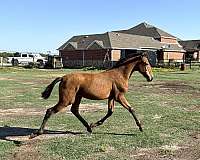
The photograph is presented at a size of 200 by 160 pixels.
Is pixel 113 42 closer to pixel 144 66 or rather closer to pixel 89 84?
pixel 144 66

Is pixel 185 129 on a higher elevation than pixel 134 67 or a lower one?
lower

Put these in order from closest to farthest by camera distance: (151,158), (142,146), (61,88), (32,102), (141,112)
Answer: (151,158), (142,146), (61,88), (141,112), (32,102)

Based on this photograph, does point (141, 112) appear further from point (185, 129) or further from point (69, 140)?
point (69, 140)

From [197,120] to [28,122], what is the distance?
4716mm

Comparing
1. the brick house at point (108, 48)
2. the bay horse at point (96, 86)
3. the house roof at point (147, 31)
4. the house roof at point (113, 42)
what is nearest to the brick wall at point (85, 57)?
the brick house at point (108, 48)

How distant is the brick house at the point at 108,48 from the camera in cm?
6594

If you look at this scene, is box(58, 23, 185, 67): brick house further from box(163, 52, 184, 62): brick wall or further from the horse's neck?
the horse's neck

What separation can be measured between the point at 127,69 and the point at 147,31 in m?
80.0

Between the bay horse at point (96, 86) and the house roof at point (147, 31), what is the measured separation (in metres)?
73.8

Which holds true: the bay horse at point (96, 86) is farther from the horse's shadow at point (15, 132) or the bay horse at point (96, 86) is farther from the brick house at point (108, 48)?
the brick house at point (108, 48)

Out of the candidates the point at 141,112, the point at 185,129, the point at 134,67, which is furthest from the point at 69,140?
the point at 141,112

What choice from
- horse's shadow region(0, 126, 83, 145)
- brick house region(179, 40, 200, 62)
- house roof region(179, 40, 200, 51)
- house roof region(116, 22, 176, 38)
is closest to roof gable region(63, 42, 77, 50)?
house roof region(116, 22, 176, 38)

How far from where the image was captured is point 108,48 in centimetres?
6538

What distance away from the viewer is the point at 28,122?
10.6 metres
